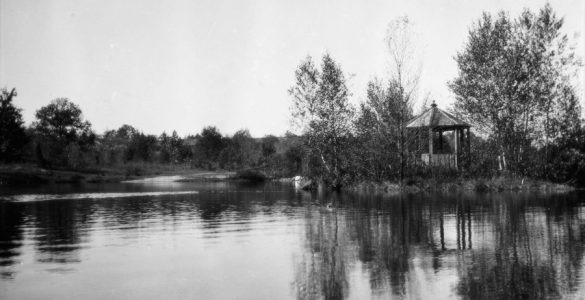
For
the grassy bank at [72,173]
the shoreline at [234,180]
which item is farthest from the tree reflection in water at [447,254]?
the grassy bank at [72,173]


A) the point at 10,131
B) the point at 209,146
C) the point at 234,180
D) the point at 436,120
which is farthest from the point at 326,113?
the point at 209,146

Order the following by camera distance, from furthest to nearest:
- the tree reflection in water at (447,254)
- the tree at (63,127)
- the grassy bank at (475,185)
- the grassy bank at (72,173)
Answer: the tree at (63,127), the grassy bank at (72,173), the grassy bank at (475,185), the tree reflection in water at (447,254)

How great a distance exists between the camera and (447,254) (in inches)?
447

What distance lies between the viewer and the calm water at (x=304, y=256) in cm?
853

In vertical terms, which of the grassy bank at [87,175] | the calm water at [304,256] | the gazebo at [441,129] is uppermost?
the gazebo at [441,129]

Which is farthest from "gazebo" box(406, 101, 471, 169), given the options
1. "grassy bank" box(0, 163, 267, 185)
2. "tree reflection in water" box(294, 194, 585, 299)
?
"grassy bank" box(0, 163, 267, 185)

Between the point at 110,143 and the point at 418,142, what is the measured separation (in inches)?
4257

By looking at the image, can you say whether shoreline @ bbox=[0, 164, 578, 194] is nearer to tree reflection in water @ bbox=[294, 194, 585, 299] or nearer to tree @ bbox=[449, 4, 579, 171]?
tree @ bbox=[449, 4, 579, 171]

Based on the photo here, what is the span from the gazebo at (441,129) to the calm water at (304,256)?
17.3m

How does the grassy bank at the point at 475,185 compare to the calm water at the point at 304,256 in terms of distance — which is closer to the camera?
the calm water at the point at 304,256

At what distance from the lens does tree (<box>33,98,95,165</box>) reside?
9413 cm

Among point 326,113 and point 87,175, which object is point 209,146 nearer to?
point 87,175

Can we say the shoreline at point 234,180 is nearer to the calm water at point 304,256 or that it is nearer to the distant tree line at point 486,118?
the distant tree line at point 486,118

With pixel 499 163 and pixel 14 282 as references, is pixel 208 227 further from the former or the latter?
pixel 499 163
